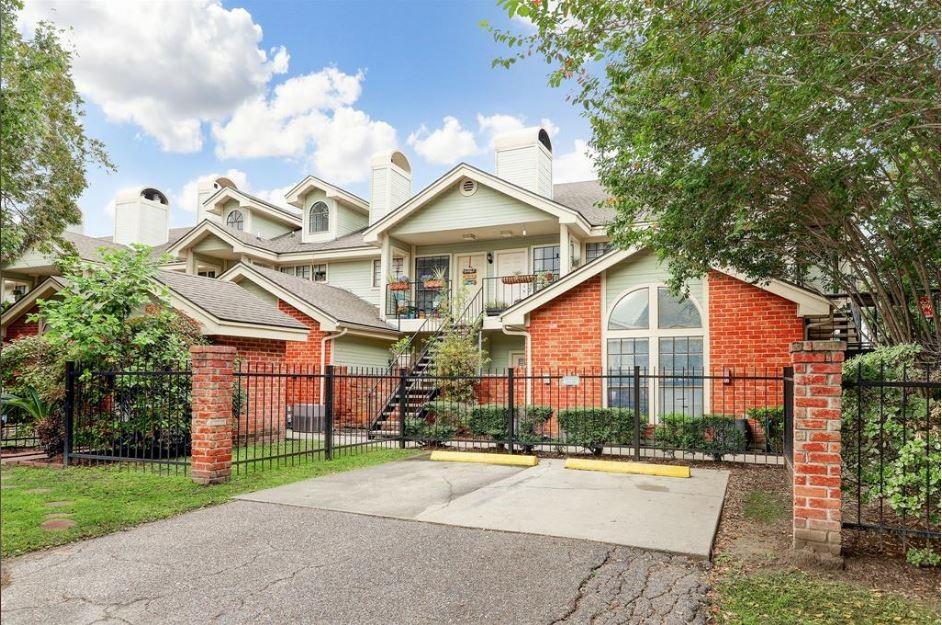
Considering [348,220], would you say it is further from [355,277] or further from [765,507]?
[765,507]

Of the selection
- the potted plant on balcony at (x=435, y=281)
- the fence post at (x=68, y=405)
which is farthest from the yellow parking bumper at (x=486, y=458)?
the potted plant on balcony at (x=435, y=281)

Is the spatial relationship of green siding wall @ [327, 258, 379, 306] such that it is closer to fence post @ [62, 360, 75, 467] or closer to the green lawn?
the green lawn

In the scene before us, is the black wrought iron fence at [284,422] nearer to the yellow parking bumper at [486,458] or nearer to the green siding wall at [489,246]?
the yellow parking bumper at [486,458]

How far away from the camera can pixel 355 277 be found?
20.8 metres

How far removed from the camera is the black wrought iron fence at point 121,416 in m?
9.02

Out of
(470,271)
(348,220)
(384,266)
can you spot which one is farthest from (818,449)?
(348,220)

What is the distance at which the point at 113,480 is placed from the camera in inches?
308

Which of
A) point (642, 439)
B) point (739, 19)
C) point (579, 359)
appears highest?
point (739, 19)

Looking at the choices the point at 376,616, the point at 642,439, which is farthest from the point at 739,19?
the point at 642,439

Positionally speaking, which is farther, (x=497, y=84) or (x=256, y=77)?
(x=497, y=84)

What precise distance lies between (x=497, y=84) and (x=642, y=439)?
22.7 ft

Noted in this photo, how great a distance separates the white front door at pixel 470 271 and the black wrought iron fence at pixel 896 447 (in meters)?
13.5

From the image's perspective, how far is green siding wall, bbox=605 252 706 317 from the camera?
13.2 m

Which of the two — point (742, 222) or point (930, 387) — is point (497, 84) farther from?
point (930, 387)
